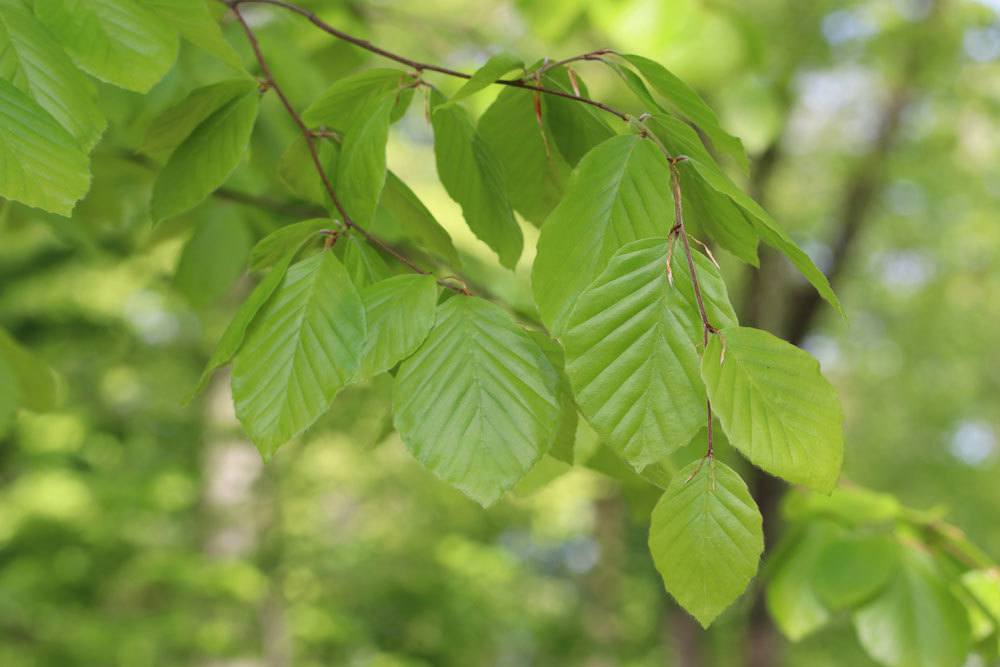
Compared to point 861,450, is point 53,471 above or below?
above

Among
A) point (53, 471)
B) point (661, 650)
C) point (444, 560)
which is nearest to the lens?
point (53, 471)

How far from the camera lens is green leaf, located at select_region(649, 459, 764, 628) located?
1.89 ft

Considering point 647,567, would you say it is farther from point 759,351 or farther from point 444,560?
point 759,351

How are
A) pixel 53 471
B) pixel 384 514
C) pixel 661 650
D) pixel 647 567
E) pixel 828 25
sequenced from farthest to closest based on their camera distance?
pixel 661 650
pixel 647 567
pixel 384 514
pixel 828 25
pixel 53 471

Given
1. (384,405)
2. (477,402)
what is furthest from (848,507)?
(384,405)

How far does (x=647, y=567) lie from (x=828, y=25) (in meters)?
8.65

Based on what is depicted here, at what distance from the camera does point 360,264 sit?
27.4 inches

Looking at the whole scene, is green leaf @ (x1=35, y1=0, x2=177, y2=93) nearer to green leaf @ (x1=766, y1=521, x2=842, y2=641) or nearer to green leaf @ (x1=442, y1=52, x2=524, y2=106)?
green leaf @ (x1=442, y1=52, x2=524, y2=106)

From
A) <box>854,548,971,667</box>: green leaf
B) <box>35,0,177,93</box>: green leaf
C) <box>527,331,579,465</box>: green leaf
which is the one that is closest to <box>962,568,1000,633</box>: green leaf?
<box>854,548,971,667</box>: green leaf

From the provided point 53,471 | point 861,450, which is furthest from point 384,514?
point 861,450

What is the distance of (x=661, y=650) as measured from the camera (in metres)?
14.2

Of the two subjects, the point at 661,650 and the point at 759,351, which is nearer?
the point at 759,351

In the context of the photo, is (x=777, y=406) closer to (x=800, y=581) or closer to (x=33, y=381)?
(x=800, y=581)

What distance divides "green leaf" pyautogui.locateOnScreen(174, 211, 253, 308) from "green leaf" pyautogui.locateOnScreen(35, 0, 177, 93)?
2.59ft
